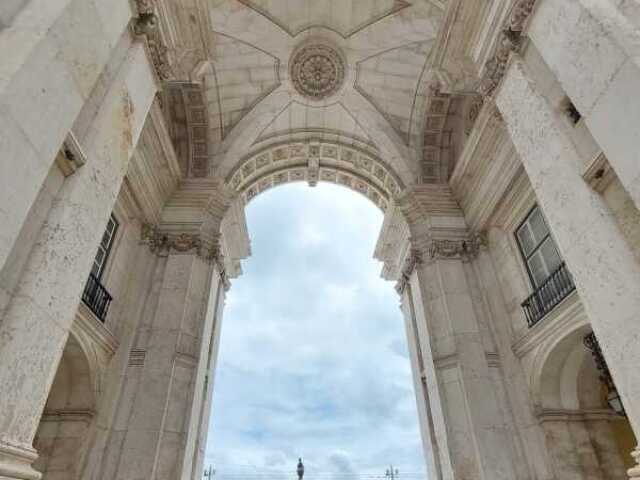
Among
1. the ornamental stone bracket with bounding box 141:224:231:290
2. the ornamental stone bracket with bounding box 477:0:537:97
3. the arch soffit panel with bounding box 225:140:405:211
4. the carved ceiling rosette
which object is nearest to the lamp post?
the ornamental stone bracket with bounding box 477:0:537:97

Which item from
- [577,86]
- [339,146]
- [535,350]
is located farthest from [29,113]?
[339,146]

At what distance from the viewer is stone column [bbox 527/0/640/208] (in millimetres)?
3912

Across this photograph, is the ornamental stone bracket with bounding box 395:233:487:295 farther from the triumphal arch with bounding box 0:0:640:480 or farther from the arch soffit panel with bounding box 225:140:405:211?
the arch soffit panel with bounding box 225:140:405:211

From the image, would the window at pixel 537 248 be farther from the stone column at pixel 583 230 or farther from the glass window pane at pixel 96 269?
the glass window pane at pixel 96 269

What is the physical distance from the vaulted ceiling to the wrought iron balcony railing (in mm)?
5543

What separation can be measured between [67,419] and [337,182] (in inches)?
476

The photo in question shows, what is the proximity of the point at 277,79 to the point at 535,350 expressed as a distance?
37.5 ft

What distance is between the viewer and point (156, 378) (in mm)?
9039

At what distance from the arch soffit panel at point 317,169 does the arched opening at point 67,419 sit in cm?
767

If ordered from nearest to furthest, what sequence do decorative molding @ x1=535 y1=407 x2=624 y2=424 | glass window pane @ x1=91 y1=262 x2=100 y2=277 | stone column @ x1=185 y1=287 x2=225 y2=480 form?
decorative molding @ x1=535 y1=407 x2=624 y2=424 < glass window pane @ x1=91 y1=262 x2=100 y2=277 < stone column @ x1=185 y1=287 x2=225 y2=480

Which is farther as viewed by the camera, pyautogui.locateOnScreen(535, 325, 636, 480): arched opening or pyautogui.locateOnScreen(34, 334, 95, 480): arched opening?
pyautogui.locateOnScreen(535, 325, 636, 480): arched opening

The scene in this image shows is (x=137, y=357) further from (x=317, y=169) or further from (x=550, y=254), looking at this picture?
(x=317, y=169)

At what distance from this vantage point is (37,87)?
3740 millimetres

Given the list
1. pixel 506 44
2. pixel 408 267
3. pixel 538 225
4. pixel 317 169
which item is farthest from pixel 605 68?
pixel 317 169
